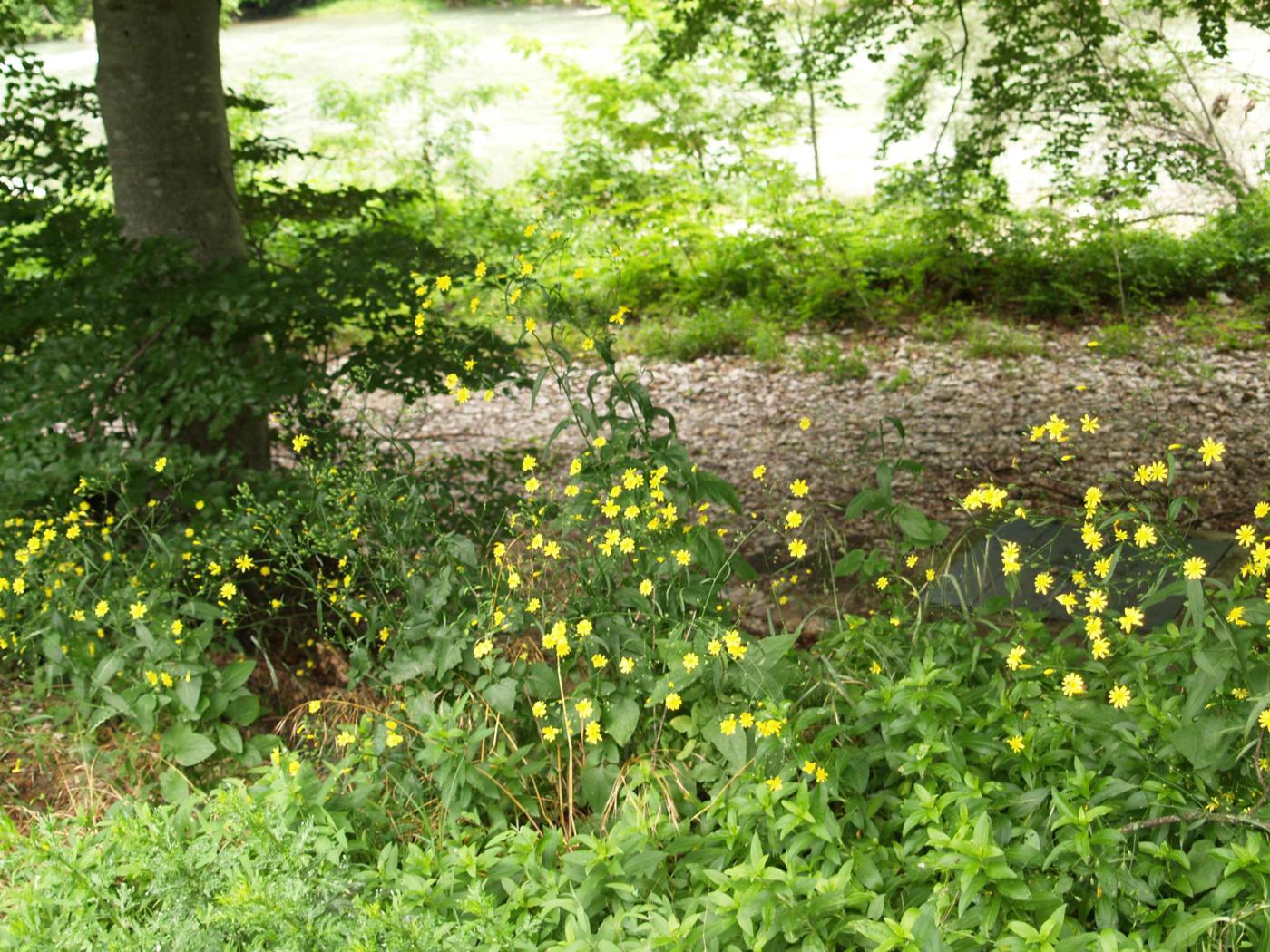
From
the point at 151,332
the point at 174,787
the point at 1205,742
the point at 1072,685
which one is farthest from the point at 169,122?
the point at 1205,742

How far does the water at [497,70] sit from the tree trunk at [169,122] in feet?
15.4

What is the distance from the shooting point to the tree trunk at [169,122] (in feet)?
10.6

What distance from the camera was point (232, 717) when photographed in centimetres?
254

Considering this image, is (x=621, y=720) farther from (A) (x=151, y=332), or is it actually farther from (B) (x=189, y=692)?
(A) (x=151, y=332)

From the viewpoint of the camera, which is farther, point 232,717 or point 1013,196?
point 1013,196

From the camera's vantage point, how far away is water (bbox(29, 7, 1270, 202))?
9117mm

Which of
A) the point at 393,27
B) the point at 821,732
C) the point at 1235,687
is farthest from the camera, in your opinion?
the point at 393,27

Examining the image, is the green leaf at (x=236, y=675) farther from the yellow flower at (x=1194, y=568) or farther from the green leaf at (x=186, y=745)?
the yellow flower at (x=1194, y=568)

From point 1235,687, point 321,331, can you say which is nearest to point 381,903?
point 1235,687

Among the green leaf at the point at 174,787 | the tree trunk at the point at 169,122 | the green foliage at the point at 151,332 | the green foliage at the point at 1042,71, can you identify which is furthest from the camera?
the green foliage at the point at 1042,71

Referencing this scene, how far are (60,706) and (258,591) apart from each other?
Answer: 692 millimetres

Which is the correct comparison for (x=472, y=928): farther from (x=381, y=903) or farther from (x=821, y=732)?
(x=821, y=732)

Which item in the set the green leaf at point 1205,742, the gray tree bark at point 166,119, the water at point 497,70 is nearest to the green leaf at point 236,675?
the gray tree bark at point 166,119

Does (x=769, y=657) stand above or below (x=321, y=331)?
below
